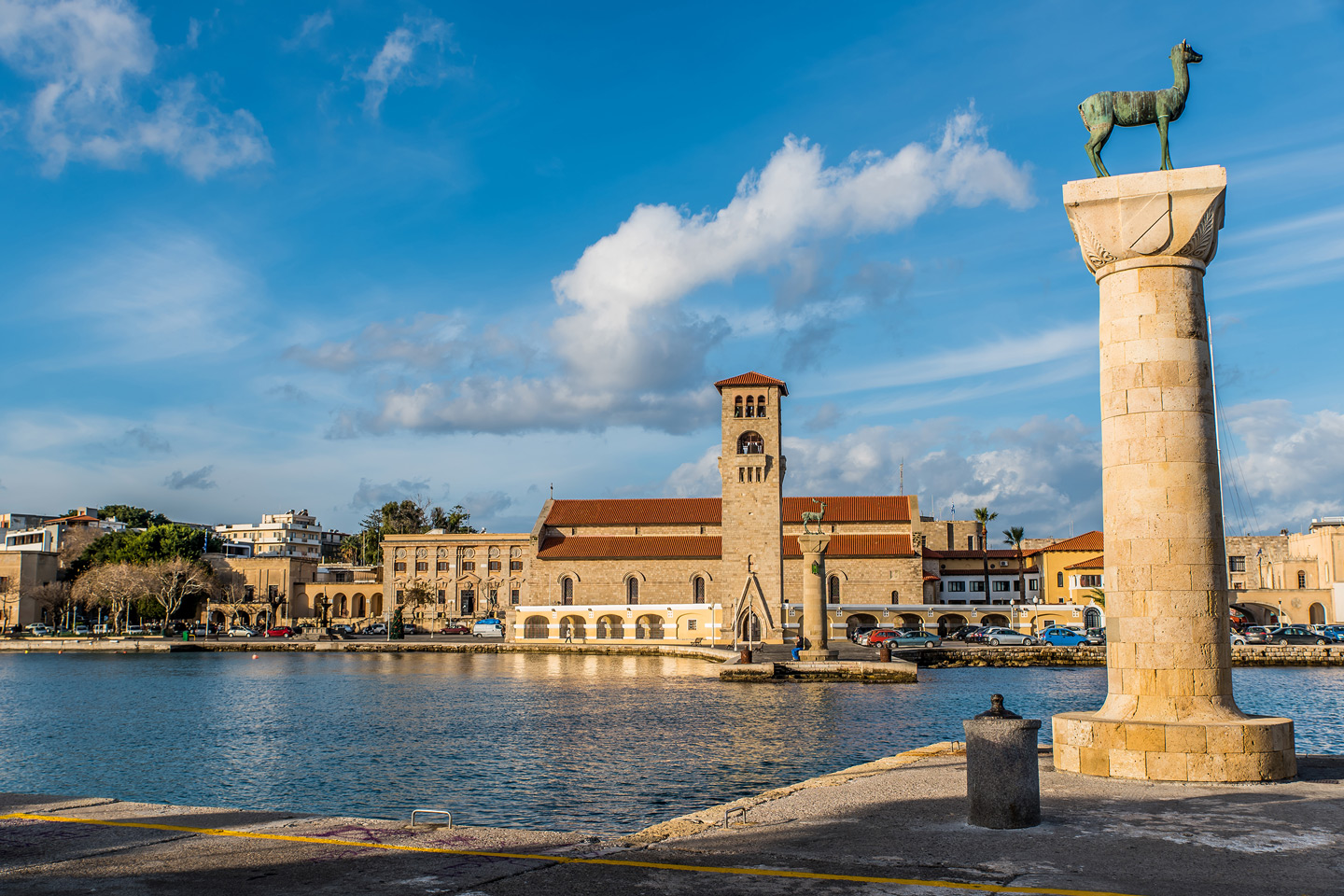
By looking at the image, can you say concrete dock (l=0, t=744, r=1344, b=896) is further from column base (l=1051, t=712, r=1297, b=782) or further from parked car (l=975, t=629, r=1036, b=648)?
parked car (l=975, t=629, r=1036, b=648)

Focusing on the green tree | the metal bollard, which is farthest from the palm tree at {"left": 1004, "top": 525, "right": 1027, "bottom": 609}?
the metal bollard

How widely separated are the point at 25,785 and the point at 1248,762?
23178 mm

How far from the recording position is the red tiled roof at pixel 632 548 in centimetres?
7581

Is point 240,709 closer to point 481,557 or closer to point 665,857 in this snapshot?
point 665,857

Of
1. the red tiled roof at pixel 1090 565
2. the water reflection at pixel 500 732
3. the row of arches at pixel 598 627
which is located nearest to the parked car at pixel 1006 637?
the water reflection at pixel 500 732

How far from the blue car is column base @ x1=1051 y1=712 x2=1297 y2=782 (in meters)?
53.2

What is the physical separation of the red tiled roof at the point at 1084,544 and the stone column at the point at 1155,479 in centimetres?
7359

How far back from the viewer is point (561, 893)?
6922mm

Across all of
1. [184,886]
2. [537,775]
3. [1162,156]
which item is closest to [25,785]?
[537,775]

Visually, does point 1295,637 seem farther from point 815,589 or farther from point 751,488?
point 751,488

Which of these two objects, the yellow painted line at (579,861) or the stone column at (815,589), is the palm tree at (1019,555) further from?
the yellow painted line at (579,861)

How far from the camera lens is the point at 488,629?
8075 cm

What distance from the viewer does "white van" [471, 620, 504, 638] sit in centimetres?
8019

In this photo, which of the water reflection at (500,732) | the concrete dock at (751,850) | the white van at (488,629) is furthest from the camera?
the white van at (488,629)
